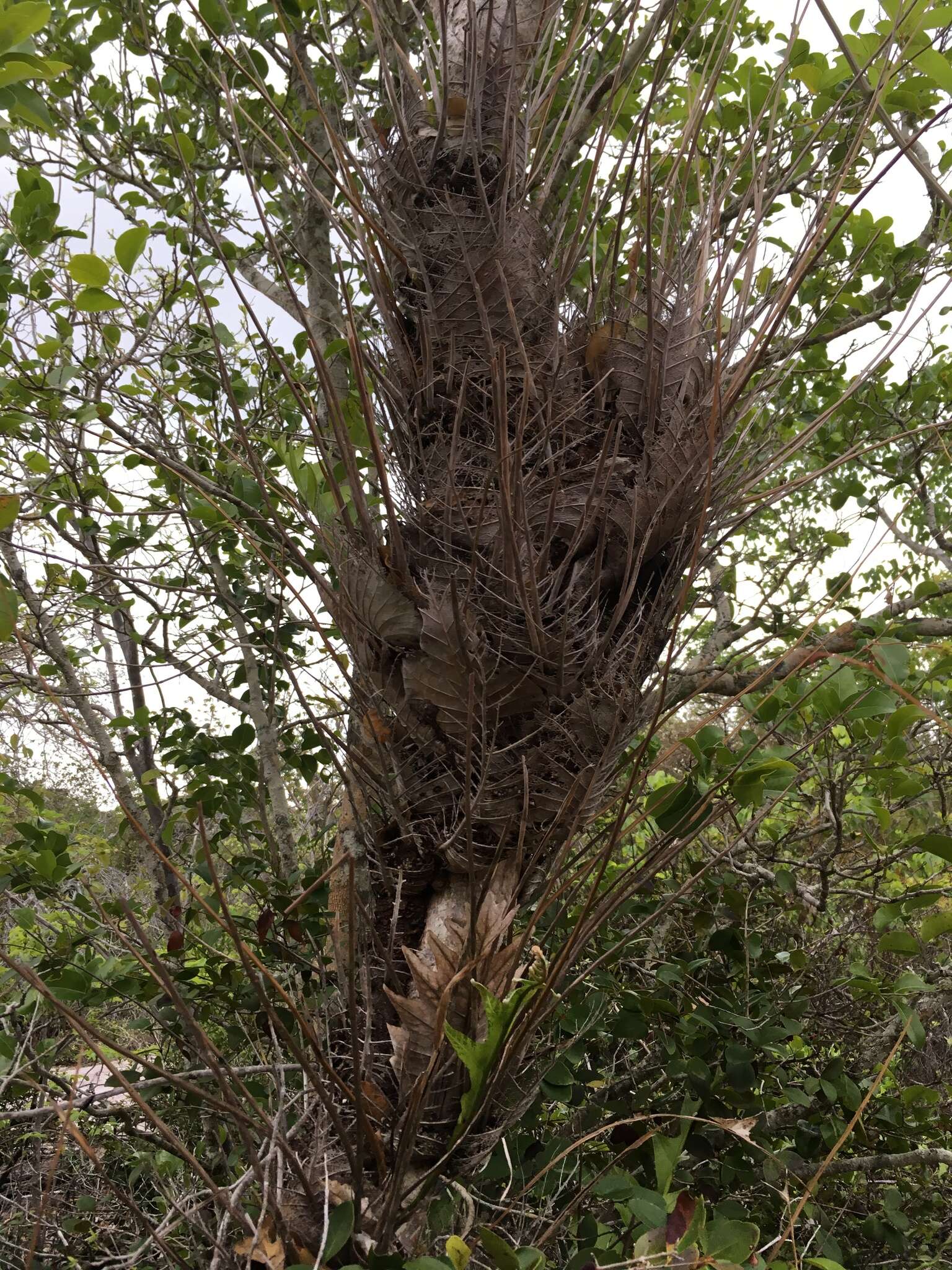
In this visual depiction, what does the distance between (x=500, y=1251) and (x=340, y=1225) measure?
19 centimetres

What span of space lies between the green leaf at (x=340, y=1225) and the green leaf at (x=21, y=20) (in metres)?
1.38

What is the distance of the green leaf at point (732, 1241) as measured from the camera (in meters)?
1.09

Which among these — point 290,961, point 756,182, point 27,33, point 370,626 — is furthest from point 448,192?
point 290,961

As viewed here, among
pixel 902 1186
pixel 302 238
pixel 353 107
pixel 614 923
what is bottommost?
pixel 902 1186

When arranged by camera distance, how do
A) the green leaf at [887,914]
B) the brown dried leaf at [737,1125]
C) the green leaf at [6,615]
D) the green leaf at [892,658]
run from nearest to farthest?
the green leaf at [6,615]
the brown dried leaf at [737,1125]
the green leaf at [892,658]
the green leaf at [887,914]

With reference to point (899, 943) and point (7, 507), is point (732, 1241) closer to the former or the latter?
point (899, 943)

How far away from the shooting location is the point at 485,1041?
992 mm

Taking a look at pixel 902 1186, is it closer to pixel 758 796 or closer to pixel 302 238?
pixel 758 796

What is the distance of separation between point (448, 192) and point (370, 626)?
748 mm

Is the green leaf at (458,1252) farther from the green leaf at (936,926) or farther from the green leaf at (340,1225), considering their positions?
the green leaf at (936,926)

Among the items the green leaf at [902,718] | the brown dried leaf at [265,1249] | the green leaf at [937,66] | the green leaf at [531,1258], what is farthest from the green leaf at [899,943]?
the green leaf at [937,66]

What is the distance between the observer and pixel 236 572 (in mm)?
2871

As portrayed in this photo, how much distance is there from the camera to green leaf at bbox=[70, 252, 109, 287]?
125 cm

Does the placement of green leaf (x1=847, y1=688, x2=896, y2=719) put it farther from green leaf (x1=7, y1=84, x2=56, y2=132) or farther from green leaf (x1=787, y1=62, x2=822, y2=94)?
green leaf (x1=7, y1=84, x2=56, y2=132)
